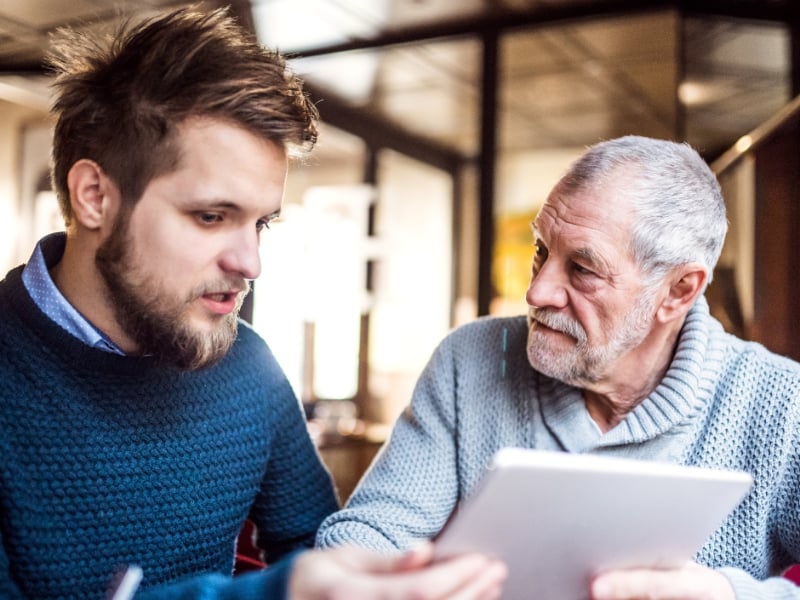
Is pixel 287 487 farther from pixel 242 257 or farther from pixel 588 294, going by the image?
pixel 588 294

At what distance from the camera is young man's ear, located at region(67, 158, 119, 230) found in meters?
1.24

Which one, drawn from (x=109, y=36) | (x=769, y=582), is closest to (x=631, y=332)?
(x=769, y=582)

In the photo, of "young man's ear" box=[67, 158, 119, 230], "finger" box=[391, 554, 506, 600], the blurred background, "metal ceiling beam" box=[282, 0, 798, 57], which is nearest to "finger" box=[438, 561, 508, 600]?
"finger" box=[391, 554, 506, 600]

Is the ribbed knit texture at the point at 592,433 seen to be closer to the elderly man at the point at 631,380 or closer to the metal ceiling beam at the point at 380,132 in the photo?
the elderly man at the point at 631,380

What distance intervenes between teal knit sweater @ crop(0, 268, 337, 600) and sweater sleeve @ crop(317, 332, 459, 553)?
193 mm

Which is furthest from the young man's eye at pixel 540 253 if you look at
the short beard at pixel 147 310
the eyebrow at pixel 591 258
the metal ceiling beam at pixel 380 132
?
the metal ceiling beam at pixel 380 132

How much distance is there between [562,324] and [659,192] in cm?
29

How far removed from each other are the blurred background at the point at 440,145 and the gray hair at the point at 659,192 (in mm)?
832

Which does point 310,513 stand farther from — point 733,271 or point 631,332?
point 733,271

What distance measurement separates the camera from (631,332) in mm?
1464

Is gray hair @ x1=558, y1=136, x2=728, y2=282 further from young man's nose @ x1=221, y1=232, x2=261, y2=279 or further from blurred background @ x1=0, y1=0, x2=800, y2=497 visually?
blurred background @ x1=0, y1=0, x2=800, y2=497

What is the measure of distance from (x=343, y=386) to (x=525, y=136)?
2.61m

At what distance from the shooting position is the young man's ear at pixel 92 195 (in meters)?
1.24

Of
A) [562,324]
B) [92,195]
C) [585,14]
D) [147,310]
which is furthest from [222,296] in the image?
[585,14]
